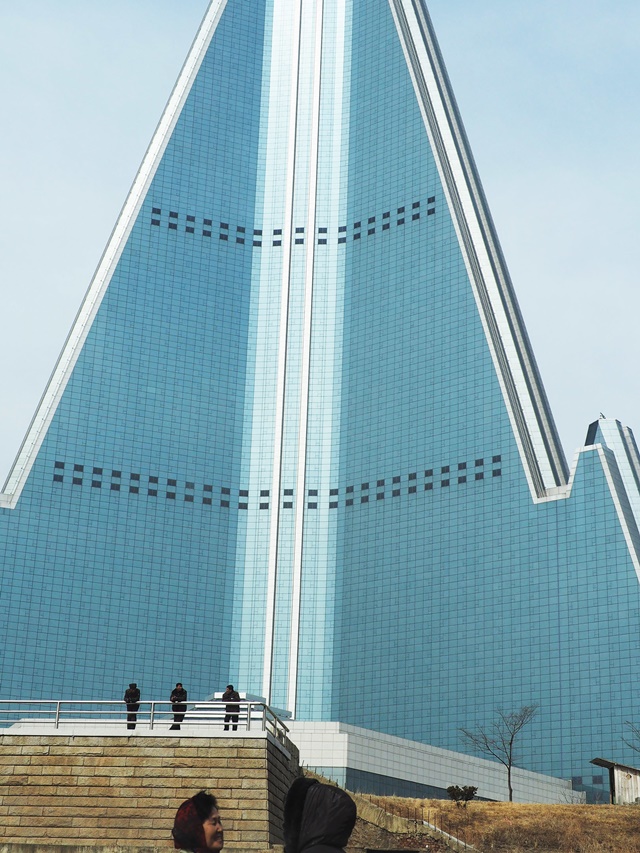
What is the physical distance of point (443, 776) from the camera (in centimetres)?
4778

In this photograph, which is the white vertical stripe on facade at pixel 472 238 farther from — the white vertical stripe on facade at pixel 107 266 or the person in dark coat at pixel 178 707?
the person in dark coat at pixel 178 707

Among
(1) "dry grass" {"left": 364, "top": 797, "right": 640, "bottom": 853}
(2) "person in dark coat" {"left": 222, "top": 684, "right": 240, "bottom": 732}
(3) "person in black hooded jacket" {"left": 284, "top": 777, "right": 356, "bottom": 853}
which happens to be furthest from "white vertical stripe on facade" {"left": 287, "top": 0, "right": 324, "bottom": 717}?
(3) "person in black hooded jacket" {"left": 284, "top": 777, "right": 356, "bottom": 853}

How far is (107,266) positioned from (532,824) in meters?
40.7

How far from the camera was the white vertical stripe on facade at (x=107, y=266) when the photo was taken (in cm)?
5831

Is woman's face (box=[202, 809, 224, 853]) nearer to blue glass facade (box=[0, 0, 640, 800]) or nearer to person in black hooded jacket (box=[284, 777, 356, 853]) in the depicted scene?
person in black hooded jacket (box=[284, 777, 356, 853])

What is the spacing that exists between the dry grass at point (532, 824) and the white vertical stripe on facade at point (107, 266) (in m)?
28.8

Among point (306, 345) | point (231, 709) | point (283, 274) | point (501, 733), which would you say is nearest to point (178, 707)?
point (231, 709)

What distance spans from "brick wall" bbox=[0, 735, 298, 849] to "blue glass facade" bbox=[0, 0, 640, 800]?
27.7 metres

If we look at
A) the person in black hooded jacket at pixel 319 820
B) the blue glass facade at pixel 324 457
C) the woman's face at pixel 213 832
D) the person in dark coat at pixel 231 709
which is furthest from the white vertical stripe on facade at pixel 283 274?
the person in black hooded jacket at pixel 319 820

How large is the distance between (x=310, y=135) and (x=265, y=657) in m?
31.7

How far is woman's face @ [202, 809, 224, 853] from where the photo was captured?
6262 mm

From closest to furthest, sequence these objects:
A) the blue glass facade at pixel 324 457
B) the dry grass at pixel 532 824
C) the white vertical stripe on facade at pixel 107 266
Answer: the dry grass at pixel 532 824, the blue glass facade at pixel 324 457, the white vertical stripe on facade at pixel 107 266

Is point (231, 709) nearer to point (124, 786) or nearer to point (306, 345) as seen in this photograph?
point (124, 786)

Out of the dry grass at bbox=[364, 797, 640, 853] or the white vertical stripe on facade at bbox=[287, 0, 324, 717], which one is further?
the white vertical stripe on facade at bbox=[287, 0, 324, 717]
